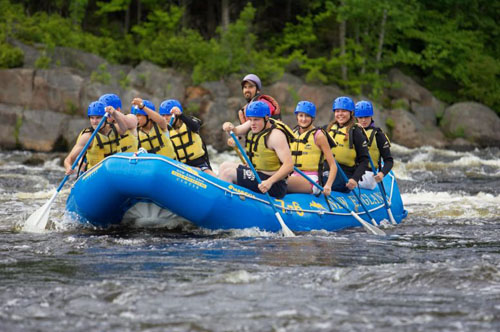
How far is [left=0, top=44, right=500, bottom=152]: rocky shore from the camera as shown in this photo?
1919 cm

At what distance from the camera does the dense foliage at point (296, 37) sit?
23.1 metres

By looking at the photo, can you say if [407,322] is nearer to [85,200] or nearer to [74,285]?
[74,285]

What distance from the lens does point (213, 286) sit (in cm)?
547

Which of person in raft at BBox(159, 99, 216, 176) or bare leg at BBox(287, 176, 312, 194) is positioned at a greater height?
person in raft at BBox(159, 99, 216, 176)

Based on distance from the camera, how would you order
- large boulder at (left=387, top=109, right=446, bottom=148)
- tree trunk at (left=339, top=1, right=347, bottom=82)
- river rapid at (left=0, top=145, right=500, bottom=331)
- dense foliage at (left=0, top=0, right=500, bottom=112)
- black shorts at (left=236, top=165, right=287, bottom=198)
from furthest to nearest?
1. tree trunk at (left=339, top=1, right=347, bottom=82)
2. dense foliage at (left=0, top=0, right=500, bottom=112)
3. large boulder at (left=387, top=109, right=446, bottom=148)
4. black shorts at (left=236, top=165, right=287, bottom=198)
5. river rapid at (left=0, top=145, right=500, bottom=331)

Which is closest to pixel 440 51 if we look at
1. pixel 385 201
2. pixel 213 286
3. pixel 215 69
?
pixel 215 69

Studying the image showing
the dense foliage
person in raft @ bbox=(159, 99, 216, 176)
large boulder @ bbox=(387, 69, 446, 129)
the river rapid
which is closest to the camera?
the river rapid

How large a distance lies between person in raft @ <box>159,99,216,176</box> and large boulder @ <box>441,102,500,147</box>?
1645 cm

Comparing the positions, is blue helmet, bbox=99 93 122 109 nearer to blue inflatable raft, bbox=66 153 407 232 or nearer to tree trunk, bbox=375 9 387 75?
blue inflatable raft, bbox=66 153 407 232

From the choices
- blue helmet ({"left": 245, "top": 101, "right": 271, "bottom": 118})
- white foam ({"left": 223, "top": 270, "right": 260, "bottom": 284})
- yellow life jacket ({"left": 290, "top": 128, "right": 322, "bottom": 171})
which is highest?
blue helmet ({"left": 245, "top": 101, "right": 271, "bottom": 118})

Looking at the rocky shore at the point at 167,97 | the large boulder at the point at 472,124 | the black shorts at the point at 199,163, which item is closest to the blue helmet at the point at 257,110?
the black shorts at the point at 199,163

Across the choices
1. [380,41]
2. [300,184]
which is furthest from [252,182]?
[380,41]

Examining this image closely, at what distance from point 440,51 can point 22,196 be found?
61.3 ft

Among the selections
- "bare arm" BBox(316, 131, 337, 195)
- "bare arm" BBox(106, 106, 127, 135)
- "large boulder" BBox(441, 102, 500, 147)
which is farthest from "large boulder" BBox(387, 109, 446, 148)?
"bare arm" BBox(106, 106, 127, 135)
